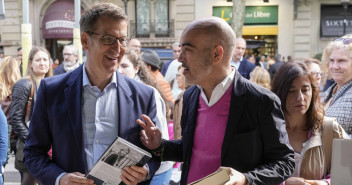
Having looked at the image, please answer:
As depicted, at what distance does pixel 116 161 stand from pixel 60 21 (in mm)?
21105

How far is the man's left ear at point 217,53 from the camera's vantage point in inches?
85.4

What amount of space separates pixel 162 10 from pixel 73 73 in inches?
825

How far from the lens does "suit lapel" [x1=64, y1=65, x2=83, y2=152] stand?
7.63ft

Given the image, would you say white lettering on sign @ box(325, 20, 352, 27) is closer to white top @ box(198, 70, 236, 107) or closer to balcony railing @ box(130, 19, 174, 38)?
balcony railing @ box(130, 19, 174, 38)

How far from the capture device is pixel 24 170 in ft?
15.1

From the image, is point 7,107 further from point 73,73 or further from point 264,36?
point 264,36

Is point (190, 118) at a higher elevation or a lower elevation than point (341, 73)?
lower

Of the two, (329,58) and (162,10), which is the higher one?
(162,10)

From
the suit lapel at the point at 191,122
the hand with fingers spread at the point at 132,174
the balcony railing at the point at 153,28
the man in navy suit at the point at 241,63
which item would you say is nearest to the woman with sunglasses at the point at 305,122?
the suit lapel at the point at 191,122

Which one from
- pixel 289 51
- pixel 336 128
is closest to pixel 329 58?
pixel 336 128

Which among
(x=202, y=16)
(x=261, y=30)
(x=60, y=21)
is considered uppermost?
(x=202, y=16)

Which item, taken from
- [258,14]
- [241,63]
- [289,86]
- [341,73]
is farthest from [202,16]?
[289,86]

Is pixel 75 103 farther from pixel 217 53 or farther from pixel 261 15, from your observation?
pixel 261 15

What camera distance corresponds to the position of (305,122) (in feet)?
9.67
